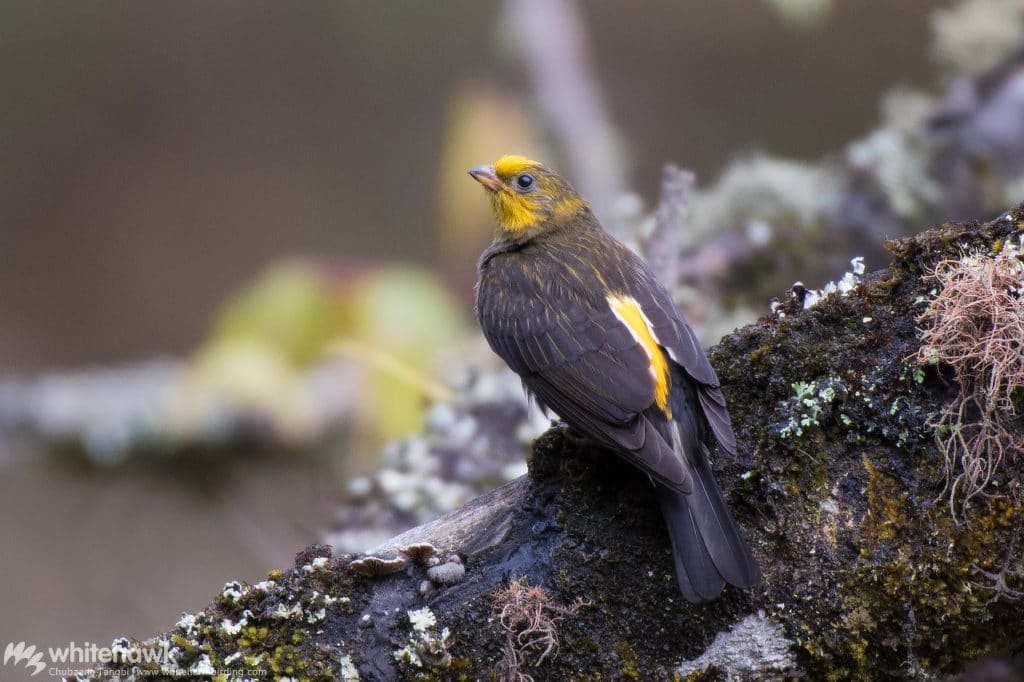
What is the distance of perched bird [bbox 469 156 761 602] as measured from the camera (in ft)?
6.31

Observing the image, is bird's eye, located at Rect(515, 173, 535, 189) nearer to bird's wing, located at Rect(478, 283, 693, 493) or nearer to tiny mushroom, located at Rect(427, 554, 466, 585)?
bird's wing, located at Rect(478, 283, 693, 493)

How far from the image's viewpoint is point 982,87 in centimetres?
439

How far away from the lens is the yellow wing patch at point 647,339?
2287mm

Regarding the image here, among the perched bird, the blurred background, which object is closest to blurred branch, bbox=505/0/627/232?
the blurred background

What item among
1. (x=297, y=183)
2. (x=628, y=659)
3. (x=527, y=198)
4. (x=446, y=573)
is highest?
(x=297, y=183)

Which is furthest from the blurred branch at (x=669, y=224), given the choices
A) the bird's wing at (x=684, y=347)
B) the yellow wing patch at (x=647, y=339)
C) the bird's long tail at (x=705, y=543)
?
the bird's long tail at (x=705, y=543)

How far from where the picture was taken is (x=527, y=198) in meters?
3.09

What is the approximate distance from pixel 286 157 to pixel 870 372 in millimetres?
3436

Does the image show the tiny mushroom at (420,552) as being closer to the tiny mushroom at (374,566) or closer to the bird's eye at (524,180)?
the tiny mushroom at (374,566)

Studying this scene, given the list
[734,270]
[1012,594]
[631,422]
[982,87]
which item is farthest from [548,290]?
[982,87]

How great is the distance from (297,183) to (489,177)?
6.13ft

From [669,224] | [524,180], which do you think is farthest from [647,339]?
[669,224]

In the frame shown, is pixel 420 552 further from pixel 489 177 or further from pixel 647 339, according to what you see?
pixel 489 177

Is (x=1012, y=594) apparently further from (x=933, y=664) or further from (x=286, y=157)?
(x=286, y=157)
